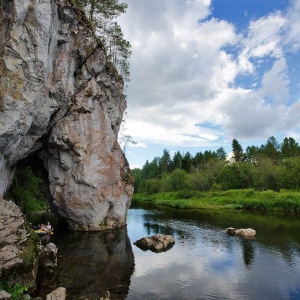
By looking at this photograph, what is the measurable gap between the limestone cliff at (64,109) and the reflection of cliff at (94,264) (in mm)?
4595

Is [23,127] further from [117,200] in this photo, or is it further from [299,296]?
[299,296]

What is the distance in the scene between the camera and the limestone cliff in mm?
18828

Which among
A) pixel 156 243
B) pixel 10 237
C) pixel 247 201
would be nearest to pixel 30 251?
pixel 10 237

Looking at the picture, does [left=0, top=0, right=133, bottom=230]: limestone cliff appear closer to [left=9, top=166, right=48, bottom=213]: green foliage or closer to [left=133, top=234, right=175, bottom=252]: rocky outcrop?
[left=9, top=166, right=48, bottom=213]: green foliage

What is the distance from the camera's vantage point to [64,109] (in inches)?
1140

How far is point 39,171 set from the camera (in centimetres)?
Answer: 3641

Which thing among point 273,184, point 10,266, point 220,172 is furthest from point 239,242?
point 220,172

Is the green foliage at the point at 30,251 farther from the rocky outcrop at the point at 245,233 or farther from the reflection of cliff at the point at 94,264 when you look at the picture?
the rocky outcrop at the point at 245,233

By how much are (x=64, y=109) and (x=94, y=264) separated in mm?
15612

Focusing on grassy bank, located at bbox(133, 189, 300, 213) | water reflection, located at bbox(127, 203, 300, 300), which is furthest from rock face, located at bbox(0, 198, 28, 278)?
grassy bank, located at bbox(133, 189, 300, 213)

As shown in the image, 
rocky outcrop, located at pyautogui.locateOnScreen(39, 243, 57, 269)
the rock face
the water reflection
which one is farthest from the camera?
rocky outcrop, located at pyautogui.locateOnScreen(39, 243, 57, 269)

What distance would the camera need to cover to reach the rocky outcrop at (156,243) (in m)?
25.1

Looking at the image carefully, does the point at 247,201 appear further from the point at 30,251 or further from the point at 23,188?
Answer: the point at 30,251

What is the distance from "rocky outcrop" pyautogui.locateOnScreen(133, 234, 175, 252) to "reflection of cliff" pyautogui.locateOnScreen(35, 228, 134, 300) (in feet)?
3.90
